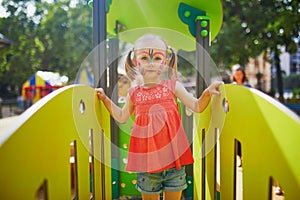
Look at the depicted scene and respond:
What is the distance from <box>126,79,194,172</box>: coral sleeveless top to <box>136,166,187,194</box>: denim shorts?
0.16 feet

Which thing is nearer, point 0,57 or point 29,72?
point 0,57

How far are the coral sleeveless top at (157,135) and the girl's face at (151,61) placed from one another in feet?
0.26

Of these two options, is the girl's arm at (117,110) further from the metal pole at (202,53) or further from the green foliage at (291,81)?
the green foliage at (291,81)

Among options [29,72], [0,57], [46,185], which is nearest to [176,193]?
[46,185]

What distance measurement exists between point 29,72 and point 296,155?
1406cm

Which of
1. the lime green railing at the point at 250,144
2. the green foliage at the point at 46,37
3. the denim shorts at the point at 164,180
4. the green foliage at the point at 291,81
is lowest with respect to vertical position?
the denim shorts at the point at 164,180

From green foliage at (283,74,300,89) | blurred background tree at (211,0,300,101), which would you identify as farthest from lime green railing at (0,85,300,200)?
green foliage at (283,74,300,89)

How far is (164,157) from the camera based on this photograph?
5.24 feet

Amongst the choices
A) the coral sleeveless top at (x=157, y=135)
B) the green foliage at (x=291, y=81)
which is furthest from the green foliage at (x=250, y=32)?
the green foliage at (x=291, y=81)

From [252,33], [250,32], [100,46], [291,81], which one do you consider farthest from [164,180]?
[291,81]

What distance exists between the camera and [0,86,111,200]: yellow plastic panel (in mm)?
894

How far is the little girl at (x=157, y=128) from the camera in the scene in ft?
5.25

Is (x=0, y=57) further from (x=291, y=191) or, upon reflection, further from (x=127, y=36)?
(x=291, y=191)

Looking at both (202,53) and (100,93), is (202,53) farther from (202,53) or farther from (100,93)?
(100,93)
